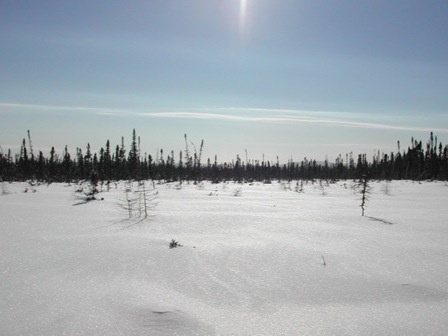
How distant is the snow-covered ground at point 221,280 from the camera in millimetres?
3039

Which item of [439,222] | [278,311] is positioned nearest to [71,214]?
[278,311]

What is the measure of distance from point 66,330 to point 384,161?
257 ft

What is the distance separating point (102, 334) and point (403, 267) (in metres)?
4.27

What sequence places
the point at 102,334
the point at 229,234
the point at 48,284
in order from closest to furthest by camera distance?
the point at 102,334 → the point at 48,284 → the point at 229,234

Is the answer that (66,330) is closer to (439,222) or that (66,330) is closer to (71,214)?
(71,214)

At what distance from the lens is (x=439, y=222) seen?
8234 mm

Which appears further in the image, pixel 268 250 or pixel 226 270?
pixel 268 250

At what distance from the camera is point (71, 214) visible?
8984 mm

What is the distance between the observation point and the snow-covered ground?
304cm

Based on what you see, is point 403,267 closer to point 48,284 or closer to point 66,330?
point 66,330

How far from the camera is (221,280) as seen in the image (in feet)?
13.5

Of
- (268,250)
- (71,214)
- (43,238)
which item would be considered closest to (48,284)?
(43,238)

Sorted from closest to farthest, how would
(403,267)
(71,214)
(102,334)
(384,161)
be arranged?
(102,334) < (403,267) < (71,214) < (384,161)

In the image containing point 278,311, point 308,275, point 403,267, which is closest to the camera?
point 278,311
